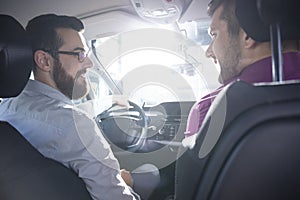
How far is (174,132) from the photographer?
109 inches

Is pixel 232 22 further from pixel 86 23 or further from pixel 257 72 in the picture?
pixel 86 23

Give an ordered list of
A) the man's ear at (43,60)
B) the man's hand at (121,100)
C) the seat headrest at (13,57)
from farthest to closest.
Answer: the man's hand at (121,100) < the man's ear at (43,60) < the seat headrest at (13,57)

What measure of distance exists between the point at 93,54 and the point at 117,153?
0.72 m

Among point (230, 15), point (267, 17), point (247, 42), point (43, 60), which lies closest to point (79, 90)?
point (43, 60)

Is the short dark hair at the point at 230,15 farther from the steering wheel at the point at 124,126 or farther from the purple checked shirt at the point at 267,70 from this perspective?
the steering wheel at the point at 124,126

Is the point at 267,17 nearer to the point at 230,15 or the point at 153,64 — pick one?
the point at 230,15

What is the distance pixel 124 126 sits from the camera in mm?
2561

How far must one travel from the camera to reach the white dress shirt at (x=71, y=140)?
1.49 meters

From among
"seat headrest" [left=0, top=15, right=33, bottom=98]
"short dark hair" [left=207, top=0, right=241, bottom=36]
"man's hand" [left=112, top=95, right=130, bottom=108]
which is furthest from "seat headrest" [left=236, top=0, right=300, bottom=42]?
"man's hand" [left=112, top=95, right=130, bottom=108]

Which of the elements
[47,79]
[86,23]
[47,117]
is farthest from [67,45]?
[86,23]

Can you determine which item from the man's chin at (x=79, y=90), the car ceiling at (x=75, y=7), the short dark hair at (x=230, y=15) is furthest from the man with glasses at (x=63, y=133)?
the short dark hair at (x=230, y=15)

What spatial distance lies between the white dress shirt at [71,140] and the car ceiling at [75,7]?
2.37 ft

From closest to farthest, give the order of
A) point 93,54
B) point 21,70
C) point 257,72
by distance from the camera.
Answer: point 257,72 → point 21,70 → point 93,54

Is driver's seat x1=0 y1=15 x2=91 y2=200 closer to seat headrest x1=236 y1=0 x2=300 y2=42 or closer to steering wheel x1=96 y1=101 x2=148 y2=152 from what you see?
seat headrest x1=236 y1=0 x2=300 y2=42
